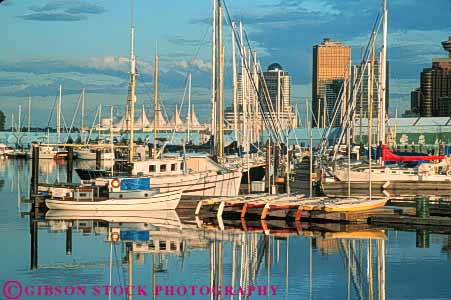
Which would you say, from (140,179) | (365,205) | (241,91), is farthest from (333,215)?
(241,91)

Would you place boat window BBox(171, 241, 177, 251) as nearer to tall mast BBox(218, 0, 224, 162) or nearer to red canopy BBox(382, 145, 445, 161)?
tall mast BBox(218, 0, 224, 162)

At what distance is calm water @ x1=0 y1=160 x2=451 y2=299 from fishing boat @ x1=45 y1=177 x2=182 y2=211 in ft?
A: 7.31

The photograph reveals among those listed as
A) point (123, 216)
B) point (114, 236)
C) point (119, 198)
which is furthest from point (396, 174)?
point (114, 236)

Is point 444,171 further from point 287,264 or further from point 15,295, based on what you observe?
point 15,295

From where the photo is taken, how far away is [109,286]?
24969 millimetres

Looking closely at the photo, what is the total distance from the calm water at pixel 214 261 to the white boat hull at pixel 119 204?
2172 mm

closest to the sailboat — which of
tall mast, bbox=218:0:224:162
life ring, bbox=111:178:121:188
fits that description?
tall mast, bbox=218:0:224:162

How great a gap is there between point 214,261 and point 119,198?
526 inches

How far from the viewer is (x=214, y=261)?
1142 inches

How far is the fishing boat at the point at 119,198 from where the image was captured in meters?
41.4

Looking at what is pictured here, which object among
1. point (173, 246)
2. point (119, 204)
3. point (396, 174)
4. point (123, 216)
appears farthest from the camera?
point (396, 174)

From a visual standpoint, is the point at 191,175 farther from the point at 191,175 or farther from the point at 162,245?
the point at 162,245

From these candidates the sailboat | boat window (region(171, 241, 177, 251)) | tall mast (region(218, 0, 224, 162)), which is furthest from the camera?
tall mast (region(218, 0, 224, 162))

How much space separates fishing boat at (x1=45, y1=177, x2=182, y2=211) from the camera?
A: 41.4 metres
